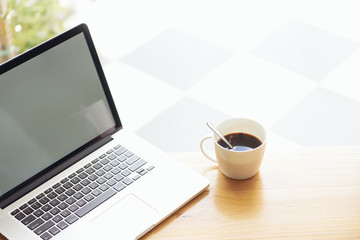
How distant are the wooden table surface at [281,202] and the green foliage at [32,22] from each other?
1.39 meters

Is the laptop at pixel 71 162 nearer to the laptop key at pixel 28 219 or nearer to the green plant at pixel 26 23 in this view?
the laptop key at pixel 28 219

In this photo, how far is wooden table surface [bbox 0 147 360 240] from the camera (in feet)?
3.32

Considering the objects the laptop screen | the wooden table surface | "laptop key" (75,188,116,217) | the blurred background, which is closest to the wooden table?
the wooden table surface

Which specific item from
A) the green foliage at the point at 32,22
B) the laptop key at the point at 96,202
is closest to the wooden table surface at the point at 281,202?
the laptop key at the point at 96,202

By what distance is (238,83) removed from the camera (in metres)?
2.37

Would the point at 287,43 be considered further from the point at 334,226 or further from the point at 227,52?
the point at 334,226

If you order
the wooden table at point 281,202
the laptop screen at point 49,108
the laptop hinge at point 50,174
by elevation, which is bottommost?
the wooden table at point 281,202


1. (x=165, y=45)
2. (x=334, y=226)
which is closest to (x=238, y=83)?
(x=165, y=45)

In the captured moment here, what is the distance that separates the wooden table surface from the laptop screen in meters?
0.22

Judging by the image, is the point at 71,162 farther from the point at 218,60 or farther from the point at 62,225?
the point at 218,60

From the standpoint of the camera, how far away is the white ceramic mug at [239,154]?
42.2 inches

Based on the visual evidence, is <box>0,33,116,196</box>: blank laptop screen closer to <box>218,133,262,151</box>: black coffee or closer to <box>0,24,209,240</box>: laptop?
<box>0,24,209,240</box>: laptop

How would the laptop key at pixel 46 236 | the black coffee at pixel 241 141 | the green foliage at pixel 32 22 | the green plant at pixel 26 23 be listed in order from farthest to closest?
the green foliage at pixel 32 22, the green plant at pixel 26 23, the black coffee at pixel 241 141, the laptop key at pixel 46 236

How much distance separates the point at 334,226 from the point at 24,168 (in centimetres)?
60
